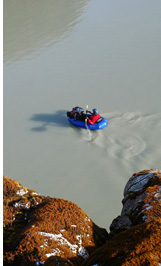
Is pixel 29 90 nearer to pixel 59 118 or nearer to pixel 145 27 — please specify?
pixel 59 118

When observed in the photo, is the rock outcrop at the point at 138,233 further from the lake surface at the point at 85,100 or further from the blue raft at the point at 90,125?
the blue raft at the point at 90,125

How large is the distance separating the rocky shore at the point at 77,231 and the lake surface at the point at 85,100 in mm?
4239

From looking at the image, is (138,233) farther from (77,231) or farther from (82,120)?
(82,120)

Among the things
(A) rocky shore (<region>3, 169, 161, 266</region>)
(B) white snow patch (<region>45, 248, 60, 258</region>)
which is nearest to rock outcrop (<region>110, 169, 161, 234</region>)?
(A) rocky shore (<region>3, 169, 161, 266</region>)

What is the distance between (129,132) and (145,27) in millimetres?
12812

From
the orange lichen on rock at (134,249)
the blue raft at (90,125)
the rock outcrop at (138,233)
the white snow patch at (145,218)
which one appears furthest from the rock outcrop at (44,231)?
the blue raft at (90,125)

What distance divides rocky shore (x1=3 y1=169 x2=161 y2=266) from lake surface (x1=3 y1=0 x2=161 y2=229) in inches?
167

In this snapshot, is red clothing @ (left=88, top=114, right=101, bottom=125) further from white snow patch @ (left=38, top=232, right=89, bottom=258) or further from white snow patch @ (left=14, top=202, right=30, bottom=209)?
white snow patch @ (left=38, top=232, right=89, bottom=258)

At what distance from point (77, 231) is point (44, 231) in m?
0.43

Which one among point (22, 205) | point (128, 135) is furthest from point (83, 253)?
point (128, 135)

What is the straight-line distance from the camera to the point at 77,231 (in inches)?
142

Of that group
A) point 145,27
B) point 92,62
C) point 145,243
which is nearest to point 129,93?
point 92,62

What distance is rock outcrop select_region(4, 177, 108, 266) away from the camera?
10.2 ft

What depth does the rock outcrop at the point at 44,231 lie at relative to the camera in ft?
10.2
